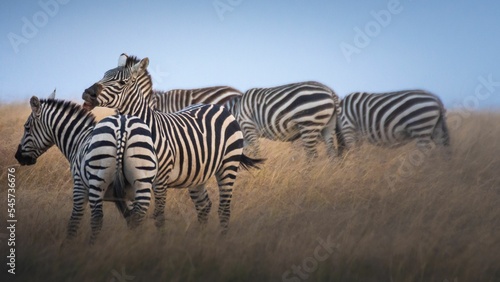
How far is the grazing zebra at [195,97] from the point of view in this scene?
1502 cm

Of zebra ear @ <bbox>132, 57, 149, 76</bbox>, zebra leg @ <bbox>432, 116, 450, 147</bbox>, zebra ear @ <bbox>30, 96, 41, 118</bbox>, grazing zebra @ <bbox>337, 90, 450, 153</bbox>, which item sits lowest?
zebra leg @ <bbox>432, 116, 450, 147</bbox>

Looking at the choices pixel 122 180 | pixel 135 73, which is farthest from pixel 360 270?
pixel 135 73

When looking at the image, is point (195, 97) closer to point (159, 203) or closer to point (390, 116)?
point (390, 116)

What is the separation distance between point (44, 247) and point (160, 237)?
47.8 inches

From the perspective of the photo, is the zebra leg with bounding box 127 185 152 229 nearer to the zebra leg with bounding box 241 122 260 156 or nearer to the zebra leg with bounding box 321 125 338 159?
the zebra leg with bounding box 241 122 260 156

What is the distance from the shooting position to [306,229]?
7.43 m

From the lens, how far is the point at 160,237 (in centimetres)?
655

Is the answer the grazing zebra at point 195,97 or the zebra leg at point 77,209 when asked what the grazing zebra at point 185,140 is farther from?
the grazing zebra at point 195,97

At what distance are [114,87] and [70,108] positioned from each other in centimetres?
108

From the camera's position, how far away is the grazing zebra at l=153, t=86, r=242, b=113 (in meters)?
15.0

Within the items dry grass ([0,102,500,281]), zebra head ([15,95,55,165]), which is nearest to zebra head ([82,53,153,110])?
zebra head ([15,95,55,165])

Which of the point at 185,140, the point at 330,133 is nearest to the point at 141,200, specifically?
the point at 185,140
